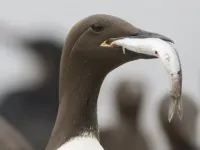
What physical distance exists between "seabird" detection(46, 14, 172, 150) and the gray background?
0.36 meters

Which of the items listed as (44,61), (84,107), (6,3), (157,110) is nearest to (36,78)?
(44,61)

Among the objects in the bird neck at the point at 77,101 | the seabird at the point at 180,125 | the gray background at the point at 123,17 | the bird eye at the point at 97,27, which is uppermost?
the bird eye at the point at 97,27

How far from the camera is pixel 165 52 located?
0.47 metres

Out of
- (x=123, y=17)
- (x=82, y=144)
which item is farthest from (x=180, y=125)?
(x=82, y=144)

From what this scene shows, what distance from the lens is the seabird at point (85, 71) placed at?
0.51 metres

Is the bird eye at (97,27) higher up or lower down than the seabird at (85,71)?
higher up

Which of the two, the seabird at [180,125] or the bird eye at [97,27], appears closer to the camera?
the bird eye at [97,27]

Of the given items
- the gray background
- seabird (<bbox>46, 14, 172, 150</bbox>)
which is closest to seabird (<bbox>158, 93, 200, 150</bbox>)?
the gray background

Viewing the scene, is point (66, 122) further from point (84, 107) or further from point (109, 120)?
point (109, 120)

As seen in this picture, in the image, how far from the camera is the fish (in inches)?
18.7

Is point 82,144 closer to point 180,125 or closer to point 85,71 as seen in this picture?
point 85,71

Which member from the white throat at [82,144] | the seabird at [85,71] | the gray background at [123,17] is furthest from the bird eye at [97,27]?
the gray background at [123,17]

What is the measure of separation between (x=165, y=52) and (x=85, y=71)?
10 centimetres

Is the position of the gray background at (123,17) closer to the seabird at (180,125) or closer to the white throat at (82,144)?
the seabird at (180,125)
